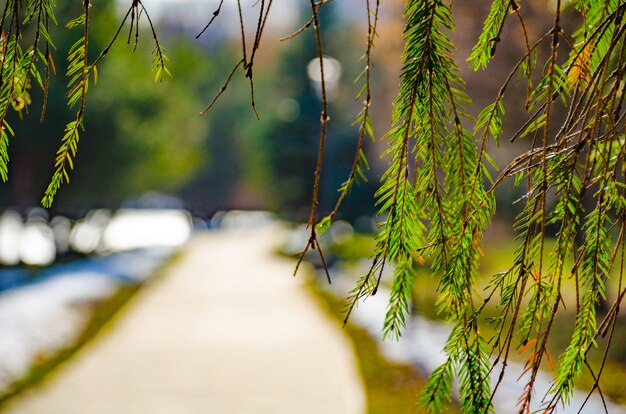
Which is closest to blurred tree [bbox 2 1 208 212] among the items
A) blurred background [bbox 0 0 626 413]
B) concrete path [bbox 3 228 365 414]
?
blurred background [bbox 0 0 626 413]

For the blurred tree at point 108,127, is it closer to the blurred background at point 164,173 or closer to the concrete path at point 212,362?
the blurred background at point 164,173

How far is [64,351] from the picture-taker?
10961 millimetres

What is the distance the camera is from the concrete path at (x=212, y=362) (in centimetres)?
830

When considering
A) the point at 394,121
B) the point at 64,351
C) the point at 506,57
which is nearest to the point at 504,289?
the point at 394,121

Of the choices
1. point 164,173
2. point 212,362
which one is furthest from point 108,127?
point 212,362

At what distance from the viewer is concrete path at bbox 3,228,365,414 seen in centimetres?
830

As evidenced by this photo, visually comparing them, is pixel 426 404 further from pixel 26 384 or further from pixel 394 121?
pixel 26 384

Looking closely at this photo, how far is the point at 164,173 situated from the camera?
27.9m

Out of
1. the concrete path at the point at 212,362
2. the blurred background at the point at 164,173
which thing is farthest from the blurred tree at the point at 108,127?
the concrete path at the point at 212,362

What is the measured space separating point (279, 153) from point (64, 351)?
20.9 meters

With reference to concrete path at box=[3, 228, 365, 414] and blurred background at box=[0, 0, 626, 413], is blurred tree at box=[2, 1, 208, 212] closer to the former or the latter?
blurred background at box=[0, 0, 626, 413]

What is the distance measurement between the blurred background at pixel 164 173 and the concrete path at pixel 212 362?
44 centimetres

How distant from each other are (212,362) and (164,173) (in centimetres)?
1822

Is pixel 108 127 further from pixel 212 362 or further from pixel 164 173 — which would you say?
pixel 212 362
